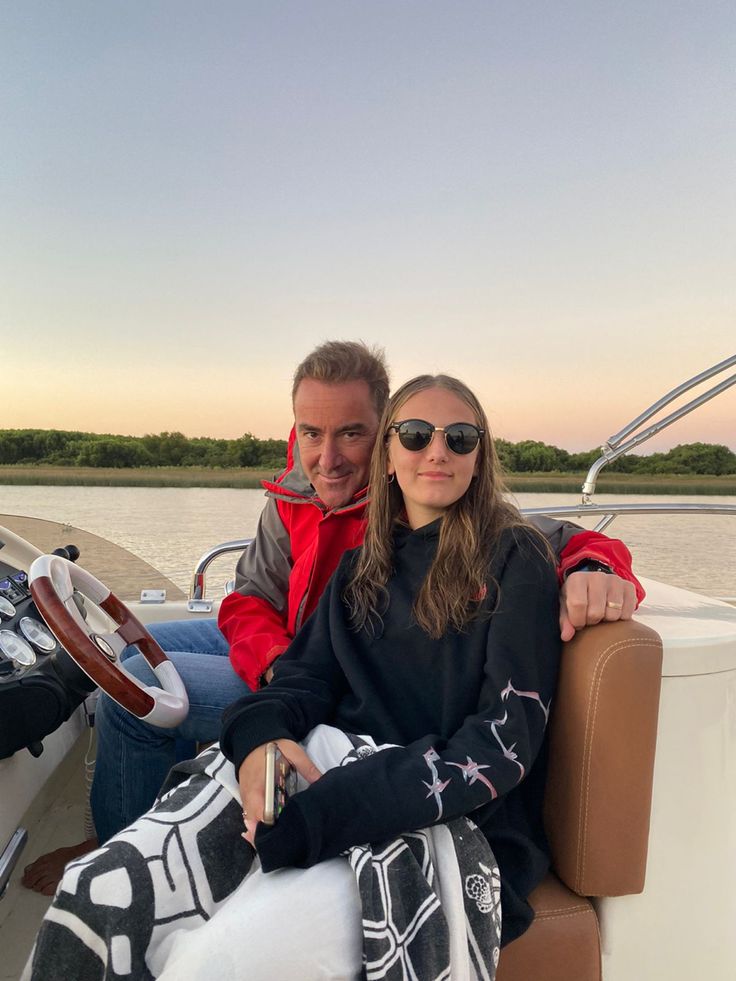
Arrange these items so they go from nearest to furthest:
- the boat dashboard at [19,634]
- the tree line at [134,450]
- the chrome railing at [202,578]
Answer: the boat dashboard at [19,634] < the chrome railing at [202,578] < the tree line at [134,450]

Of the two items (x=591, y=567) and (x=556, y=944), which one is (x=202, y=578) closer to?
(x=591, y=567)

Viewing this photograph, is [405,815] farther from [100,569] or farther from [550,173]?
[550,173]

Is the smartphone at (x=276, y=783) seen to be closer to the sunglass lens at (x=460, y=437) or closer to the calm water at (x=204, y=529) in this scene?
the sunglass lens at (x=460, y=437)

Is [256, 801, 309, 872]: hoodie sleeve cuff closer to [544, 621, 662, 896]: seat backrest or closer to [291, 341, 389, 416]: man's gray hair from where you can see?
[544, 621, 662, 896]: seat backrest

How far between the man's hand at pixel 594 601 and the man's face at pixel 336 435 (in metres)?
0.71

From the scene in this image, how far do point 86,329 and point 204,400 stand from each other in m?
3.85

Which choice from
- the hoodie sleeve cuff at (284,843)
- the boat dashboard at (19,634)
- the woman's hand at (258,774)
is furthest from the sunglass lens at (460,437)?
the boat dashboard at (19,634)

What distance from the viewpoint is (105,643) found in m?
1.67

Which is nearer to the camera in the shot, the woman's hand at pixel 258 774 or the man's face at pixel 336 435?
the woman's hand at pixel 258 774

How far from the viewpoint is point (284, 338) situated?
16297 mm

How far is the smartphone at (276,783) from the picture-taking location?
1.08 meters

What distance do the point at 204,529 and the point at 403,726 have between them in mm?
24971

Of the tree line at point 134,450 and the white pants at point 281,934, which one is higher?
the tree line at point 134,450

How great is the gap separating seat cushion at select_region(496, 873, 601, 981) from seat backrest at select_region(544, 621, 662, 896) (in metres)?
0.04
